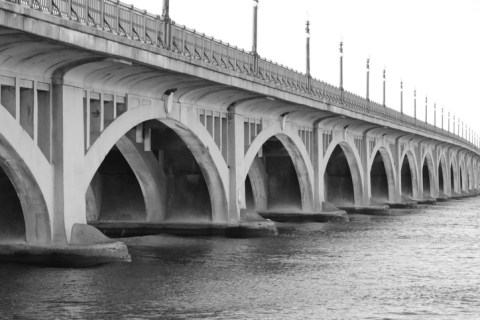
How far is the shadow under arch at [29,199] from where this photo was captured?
2166 centimetres

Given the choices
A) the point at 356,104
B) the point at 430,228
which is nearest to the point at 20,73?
the point at 430,228

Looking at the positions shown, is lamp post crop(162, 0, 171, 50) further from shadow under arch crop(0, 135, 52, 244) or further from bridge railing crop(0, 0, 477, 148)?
shadow under arch crop(0, 135, 52, 244)

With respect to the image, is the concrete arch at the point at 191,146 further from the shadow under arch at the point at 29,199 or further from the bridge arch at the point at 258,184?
the bridge arch at the point at 258,184

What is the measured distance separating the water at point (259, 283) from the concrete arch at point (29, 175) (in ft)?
3.59

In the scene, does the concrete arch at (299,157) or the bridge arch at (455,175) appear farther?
the bridge arch at (455,175)

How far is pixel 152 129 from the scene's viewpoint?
34844mm

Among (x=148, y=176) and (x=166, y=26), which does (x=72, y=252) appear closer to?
(x=166, y=26)

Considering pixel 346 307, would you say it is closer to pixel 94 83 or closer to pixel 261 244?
pixel 94 83

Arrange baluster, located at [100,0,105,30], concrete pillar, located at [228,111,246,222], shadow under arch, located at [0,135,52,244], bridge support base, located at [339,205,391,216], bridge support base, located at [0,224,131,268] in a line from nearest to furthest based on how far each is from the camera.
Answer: shadow under arch, located at [0,135,52,244]
baluster, located at [100,0,105,30]
bridge support base, located at [0,224,131,268]
concrete pillar, located at [228,111,246,222]
bridge support base, located at [339,205,391,216]

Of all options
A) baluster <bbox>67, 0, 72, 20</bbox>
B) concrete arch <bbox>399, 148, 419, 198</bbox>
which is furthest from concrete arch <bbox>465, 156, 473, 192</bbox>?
baluster <bbox>67, 0, 72, 20</bbox>

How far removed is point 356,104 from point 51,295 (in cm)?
3567

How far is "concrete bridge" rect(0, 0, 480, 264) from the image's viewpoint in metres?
21.5

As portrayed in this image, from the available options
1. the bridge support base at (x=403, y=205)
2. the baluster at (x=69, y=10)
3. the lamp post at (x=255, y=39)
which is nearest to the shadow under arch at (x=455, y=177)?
the bridge support base at (x=403, y=205)

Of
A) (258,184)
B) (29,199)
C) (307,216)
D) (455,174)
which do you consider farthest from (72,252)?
(455,174)
